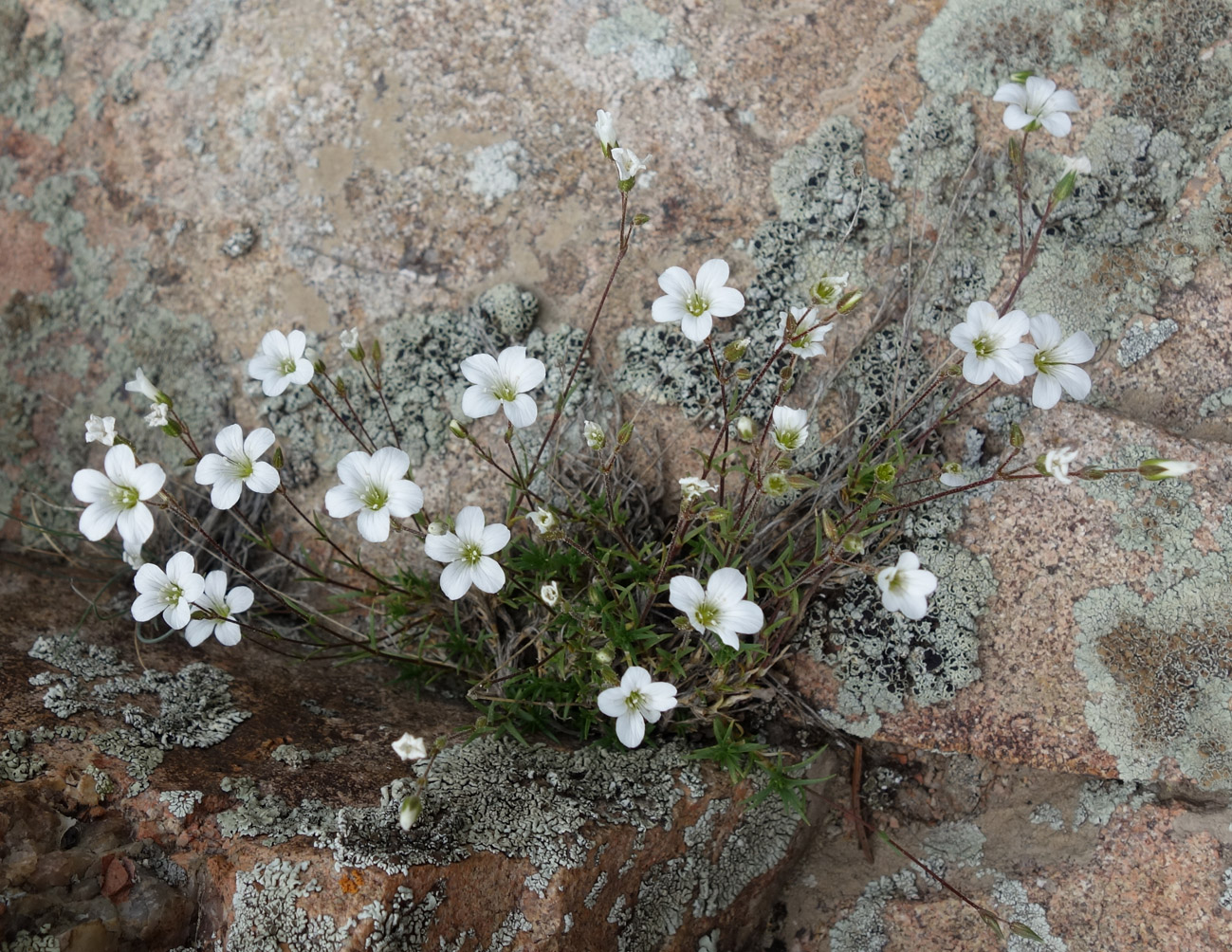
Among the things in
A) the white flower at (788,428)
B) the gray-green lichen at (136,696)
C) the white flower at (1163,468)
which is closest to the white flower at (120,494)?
the gray-green lichen at (136,696)

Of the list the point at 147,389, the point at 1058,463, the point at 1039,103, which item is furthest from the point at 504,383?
the point at 1039,103

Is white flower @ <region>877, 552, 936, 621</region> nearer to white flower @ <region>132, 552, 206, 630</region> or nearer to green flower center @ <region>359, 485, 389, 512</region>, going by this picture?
green flower center @ <region>359, 485, 389, 512</region>

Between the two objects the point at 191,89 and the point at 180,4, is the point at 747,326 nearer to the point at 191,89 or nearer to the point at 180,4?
the point at 191,89

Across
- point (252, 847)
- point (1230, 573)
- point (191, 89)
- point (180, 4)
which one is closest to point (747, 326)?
point (1230, 573)

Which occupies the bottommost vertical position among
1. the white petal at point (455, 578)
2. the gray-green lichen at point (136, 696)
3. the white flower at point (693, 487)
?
the gray-green lichen at point (136, 696)

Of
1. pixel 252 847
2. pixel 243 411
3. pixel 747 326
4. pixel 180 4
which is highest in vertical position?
pixel 180 4

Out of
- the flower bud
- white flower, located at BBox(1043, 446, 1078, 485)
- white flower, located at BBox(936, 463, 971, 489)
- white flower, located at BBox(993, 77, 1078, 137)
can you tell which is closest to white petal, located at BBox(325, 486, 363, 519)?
the flower bud

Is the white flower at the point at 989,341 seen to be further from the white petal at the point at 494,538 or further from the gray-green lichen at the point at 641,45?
the gray-green lichen at the point at 641,45
